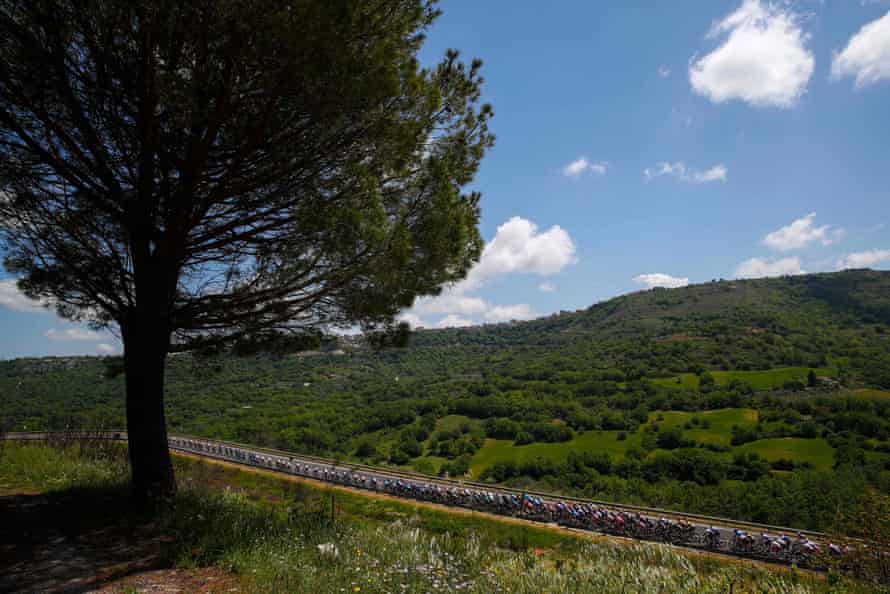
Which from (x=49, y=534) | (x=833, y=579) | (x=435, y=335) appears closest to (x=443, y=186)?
(x=49, y=534)

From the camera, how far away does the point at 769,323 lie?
362 feet

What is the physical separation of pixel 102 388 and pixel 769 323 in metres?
135

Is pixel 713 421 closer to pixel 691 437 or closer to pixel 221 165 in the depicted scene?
pixel 691 437

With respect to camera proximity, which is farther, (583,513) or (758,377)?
(758,377)

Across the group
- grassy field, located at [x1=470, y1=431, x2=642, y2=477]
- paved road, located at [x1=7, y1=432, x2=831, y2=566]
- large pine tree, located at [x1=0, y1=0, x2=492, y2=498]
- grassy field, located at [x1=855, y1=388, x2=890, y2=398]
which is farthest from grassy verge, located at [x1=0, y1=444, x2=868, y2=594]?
grassy field, located at [x1=855, y1=388, x2=890, y2=398]

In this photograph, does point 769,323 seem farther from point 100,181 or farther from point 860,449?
point 100,181

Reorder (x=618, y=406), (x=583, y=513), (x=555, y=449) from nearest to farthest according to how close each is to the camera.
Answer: (x=583, y=513), (x=555, y=449), (x=618, y=406)

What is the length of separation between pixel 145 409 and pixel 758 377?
287ft

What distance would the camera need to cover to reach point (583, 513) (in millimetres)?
21719

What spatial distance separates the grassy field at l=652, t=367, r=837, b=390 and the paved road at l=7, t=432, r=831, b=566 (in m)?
57.3

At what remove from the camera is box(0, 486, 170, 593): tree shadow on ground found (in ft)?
13.7

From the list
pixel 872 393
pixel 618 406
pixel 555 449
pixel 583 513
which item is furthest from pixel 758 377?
pixel 583 513

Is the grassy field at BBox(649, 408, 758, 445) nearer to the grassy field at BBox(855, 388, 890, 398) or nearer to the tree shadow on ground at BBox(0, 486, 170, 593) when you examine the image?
the grassy field at BBox(855, 388, 890, 398)

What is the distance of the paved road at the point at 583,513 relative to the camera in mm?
17531
